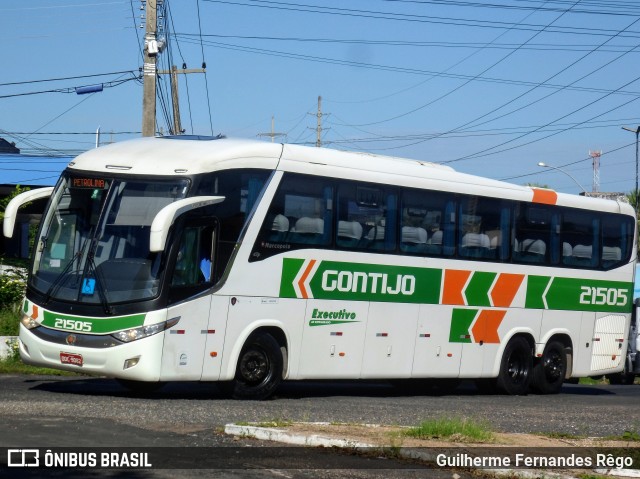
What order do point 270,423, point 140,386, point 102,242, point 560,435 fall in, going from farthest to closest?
1. point 140,386
2. point 102,242
3. point 560,435
4. point 270,423

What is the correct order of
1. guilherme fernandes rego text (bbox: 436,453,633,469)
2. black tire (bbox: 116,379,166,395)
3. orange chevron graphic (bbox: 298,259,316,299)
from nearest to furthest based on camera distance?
guilherme fernandes rego text (bbox: 436,453,633,469), black tire (bbox: 116,379,166,395), orange chevron graphic (bbox: 298,259,316,299)

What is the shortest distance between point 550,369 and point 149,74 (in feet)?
35.8

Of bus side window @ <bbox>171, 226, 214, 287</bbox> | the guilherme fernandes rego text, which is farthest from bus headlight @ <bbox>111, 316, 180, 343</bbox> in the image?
the guilherme fernandes rego text

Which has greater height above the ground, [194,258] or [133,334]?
[194,258]

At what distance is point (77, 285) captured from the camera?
50.2 feet

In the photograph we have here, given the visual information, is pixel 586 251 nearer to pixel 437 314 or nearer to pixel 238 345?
pixel 437 314

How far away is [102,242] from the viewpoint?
50.1 ft

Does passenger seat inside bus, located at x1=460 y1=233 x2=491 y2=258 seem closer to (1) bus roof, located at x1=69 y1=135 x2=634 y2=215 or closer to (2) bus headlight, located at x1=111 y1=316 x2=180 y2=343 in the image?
(1) bus roof, located at x1=69 y1=135 x2=634 y2=215

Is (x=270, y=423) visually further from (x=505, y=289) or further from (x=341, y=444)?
(x=505, y=289)

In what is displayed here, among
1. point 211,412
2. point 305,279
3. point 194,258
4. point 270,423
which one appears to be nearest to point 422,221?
point 305,279

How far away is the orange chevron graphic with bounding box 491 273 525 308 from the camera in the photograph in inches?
821

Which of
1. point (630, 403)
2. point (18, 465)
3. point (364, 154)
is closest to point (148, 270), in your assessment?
point (364, 154)

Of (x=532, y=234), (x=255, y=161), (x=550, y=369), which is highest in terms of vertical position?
(x=255, y=161)

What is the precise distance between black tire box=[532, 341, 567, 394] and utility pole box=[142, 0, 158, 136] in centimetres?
974
